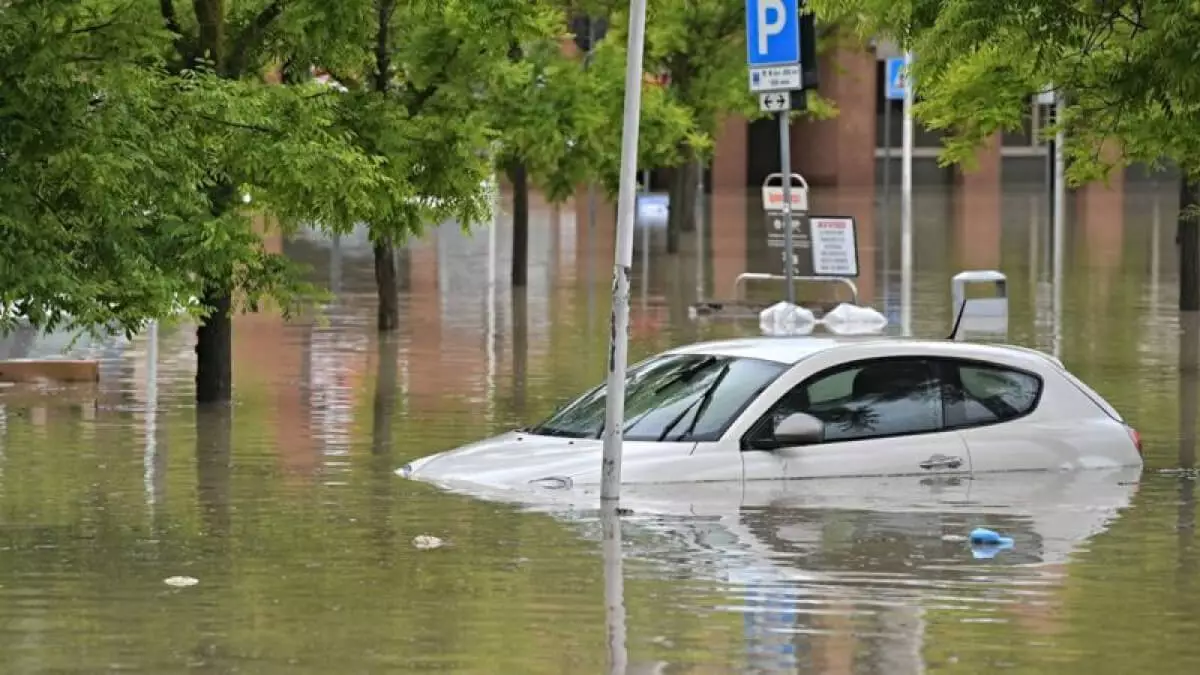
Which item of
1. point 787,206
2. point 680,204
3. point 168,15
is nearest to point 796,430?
point 168,15

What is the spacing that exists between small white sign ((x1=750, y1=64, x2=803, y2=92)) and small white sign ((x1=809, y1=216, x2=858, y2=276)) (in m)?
3.39

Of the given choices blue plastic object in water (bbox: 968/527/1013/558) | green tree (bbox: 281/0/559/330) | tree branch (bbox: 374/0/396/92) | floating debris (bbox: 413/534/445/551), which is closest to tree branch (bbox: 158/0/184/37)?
green tree (bbox: 281/0/559/330)

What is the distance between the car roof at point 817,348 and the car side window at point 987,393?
9 centimetres

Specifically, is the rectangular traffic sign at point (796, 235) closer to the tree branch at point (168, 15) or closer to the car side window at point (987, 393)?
the tree branch at point (168, 15)

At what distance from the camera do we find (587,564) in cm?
1231

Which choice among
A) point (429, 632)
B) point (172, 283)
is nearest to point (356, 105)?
point (172, 283)

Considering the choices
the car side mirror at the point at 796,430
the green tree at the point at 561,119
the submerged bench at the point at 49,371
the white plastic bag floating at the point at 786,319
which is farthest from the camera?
the white plastic bag floating at the point at 786,319

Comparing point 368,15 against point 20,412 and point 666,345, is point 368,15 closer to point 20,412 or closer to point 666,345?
point 20,412

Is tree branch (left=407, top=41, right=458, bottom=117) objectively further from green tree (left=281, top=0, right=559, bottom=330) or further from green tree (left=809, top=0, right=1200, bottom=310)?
green tree (left=809, top=0, right=1200, bottom=310)

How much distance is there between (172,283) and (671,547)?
3.35 metres

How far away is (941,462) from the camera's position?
14812mm

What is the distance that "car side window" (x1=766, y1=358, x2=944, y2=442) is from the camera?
47.9ft

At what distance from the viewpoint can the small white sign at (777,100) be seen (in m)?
29.9

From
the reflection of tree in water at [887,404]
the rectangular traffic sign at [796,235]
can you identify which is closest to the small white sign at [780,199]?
the rectangular traffic sign at [796,235]
